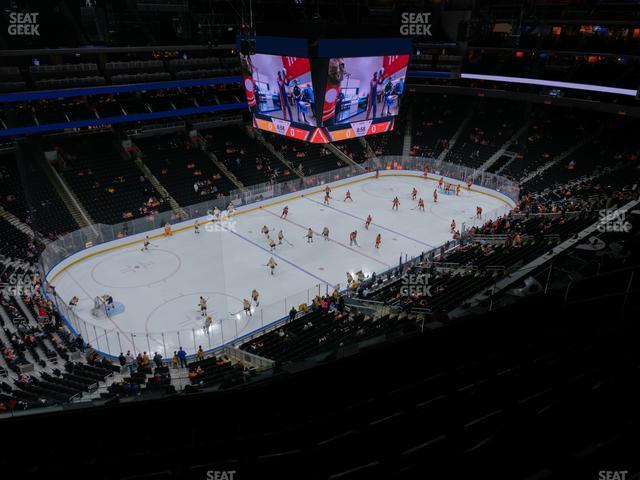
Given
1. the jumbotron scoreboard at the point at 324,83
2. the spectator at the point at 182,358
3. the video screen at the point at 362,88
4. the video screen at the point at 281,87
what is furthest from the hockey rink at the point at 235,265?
the video screen at the point at 281,87

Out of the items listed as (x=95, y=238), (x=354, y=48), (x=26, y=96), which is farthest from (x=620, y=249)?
(x=26, y=96)

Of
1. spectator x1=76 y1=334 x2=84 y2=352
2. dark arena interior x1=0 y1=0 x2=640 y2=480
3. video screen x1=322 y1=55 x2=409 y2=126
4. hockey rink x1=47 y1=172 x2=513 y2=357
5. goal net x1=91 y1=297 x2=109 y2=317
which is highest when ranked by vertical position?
video screen x1=322 y1=55 x2=409 y2=126

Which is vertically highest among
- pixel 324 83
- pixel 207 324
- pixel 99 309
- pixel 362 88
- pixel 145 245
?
pixel 324 83

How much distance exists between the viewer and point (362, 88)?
23078 millimetres

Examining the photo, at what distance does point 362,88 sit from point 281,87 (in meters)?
3.83

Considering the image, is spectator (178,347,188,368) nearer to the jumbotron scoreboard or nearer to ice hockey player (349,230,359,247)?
the jumbotron scoreboard

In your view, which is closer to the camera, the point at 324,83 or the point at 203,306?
the point at 203,306

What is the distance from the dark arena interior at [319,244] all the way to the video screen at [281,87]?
0.14 m

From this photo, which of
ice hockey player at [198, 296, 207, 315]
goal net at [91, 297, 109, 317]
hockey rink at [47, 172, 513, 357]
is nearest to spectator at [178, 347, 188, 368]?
hockey rink at [47, 172, 513, 357]

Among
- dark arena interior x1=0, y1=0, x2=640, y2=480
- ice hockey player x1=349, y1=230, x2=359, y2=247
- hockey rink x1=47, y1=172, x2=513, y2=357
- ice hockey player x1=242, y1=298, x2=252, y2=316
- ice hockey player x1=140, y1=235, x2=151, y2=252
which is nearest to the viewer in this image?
dark arena interior x1=0, y1=0, x2=640, y2=480

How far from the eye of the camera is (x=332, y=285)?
71.9 feet

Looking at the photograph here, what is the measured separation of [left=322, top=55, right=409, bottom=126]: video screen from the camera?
21859mm

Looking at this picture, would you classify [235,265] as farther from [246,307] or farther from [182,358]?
[182,358]

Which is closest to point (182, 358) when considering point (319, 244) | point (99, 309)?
point (99, 309)
